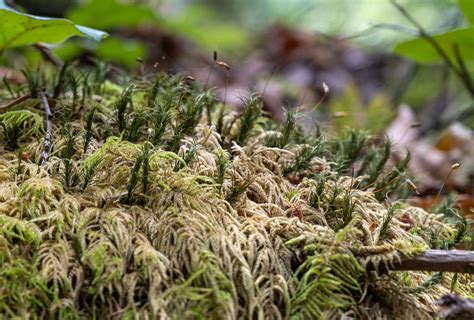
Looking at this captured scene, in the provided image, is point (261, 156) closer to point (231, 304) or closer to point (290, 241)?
point (290, 241)

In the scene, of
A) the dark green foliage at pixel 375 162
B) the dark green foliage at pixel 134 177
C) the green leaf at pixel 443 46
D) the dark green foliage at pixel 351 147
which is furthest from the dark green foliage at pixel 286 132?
the green leaf at pixel 443 46

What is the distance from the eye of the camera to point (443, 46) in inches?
110

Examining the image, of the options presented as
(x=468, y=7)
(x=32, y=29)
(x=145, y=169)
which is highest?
(x=468, y=7)

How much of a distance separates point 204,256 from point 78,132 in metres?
0.77

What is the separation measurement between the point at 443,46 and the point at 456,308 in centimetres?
203

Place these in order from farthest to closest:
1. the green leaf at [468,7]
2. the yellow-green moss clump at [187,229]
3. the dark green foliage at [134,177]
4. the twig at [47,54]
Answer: the green leaf at [468,7], the twig at [47,54], the dark green foliage at [134,177], the yellow-green moss clump at [187,229]

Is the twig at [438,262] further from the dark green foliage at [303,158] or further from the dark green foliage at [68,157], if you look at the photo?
the dark green foliage at [68,157]

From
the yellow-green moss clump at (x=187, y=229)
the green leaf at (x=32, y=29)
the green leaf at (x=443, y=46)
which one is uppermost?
the green leaf at (x=443, y=46)

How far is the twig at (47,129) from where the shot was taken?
1.57m

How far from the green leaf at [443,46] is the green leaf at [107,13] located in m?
2.11

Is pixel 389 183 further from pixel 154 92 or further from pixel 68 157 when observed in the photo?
pixel 68 157

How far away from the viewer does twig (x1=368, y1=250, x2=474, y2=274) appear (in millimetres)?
1280

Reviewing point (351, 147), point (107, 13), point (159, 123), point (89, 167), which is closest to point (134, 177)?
point (89, 167)

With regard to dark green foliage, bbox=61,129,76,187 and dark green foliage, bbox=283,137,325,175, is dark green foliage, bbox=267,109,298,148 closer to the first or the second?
dark green foliage, bbox=283,137,325,175
